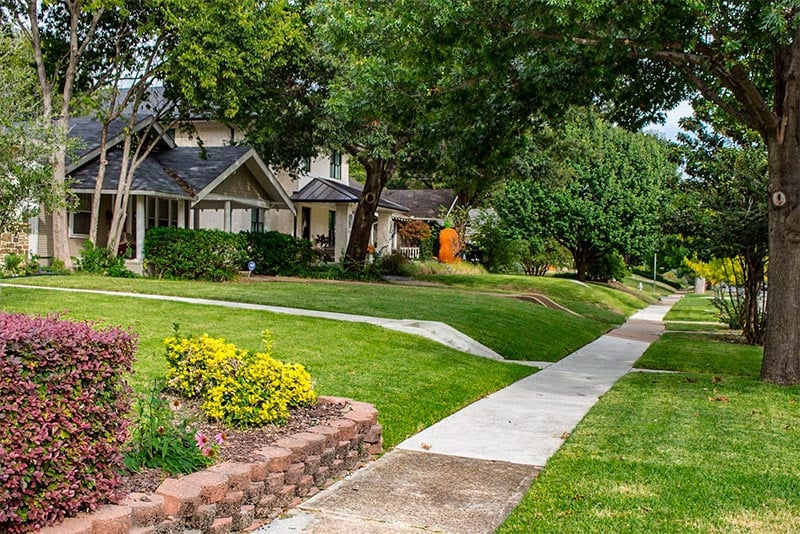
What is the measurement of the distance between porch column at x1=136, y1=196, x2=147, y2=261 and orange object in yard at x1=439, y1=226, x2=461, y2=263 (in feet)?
58.4

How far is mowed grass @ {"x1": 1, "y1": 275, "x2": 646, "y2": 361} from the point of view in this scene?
49.8 feet

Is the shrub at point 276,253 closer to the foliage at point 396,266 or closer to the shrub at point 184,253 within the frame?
the shrub at point 184,253

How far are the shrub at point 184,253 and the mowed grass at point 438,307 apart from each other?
1086 mm

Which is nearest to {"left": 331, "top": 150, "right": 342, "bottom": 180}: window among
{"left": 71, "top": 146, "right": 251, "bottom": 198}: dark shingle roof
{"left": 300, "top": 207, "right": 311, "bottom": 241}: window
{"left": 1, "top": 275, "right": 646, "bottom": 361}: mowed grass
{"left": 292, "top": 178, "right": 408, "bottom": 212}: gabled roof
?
{"left": 292, "top": 178, "right": 408, "bottom": 212}: gabled roof

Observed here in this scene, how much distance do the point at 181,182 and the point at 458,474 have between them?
835 inches

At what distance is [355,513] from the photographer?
17.0 feet

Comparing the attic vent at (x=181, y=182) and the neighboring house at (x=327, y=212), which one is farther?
the neighboring house at (x=327, y=212)

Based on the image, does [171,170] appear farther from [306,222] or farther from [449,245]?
[449,245]

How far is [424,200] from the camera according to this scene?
51.8 m

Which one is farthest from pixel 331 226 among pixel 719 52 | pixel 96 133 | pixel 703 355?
pixel 719 52

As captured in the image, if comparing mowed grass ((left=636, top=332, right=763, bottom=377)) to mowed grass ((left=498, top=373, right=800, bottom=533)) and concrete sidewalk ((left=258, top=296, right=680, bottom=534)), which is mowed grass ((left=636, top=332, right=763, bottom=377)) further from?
concrete sidewalk ((left=258, top=296, right=680, bottom=534))

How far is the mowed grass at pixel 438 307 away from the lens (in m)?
15.2

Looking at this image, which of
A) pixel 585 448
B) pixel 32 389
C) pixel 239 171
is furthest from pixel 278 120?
pixel 32 389

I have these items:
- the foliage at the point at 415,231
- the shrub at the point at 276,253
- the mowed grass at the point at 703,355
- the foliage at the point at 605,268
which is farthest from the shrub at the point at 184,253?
the foliage at the point at 605,268
